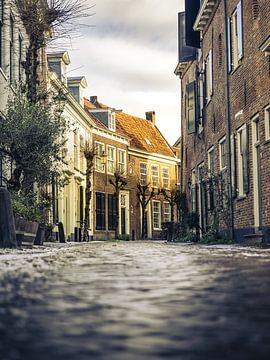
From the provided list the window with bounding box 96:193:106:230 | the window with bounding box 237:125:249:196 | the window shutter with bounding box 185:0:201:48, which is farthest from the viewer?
the window with bounding box 96:193:106:230

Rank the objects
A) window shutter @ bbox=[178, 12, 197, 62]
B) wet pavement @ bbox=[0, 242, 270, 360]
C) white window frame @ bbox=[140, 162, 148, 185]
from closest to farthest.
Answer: wet pavement @ bbox=[0, 242, 270, 360] → window shutter @ bbox=[178, 12, 197, 62] → white window frame @ bbox=[140, 162, 148, 185]

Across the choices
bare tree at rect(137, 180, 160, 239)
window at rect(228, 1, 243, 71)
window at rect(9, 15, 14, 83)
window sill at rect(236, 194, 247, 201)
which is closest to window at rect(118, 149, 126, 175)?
bare tree at rect(137, 180, 160, 239)

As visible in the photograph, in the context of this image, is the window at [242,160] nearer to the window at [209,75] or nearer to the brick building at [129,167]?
the window at [209,75]

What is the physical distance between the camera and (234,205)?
16.8 m

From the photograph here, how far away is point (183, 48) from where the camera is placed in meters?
27.0

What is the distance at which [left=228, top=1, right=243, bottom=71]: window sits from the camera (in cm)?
1641

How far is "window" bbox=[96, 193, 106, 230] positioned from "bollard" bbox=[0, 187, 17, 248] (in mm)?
31039

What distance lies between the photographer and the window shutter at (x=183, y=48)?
25.6 meters

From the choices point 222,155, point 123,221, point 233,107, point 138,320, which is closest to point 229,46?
point 233,107

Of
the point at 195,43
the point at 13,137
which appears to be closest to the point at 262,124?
the point at 13,137

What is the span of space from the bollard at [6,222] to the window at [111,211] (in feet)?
106

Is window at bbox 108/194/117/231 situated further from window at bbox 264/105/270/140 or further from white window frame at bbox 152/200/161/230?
window at bbox 264/105/270/140

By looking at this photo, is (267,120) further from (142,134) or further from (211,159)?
(142,134)

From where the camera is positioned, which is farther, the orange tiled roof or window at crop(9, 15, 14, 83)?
the orange tiled roof
